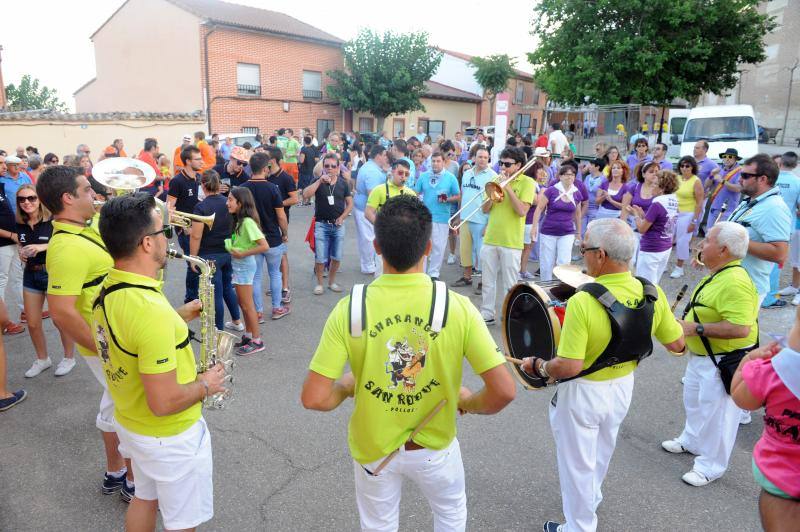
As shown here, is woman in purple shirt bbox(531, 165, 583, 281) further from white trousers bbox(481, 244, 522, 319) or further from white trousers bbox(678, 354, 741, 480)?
white trousers bbox(678, 354, 741, 480)

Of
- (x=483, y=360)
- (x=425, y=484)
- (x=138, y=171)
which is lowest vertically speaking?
(x=425, y=484)

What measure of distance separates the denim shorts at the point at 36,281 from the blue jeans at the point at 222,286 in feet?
4.46

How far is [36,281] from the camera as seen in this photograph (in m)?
4.96

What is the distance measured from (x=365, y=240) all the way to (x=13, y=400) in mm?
4854

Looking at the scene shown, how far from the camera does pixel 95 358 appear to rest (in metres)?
3.25

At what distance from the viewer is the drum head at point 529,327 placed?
3342 millimetres

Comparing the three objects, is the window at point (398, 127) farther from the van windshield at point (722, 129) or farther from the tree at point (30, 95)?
the tree at point (30, 95)

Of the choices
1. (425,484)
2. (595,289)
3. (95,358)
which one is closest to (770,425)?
(595,289)

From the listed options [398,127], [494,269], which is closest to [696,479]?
[494,269]

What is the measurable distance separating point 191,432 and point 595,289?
2.09 m

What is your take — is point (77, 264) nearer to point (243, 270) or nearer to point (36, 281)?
point (36, 281)

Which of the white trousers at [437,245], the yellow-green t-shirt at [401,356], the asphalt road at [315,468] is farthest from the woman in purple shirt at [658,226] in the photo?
the yellow-green t-shirt at [401,356]

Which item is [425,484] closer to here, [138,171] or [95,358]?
[95,358]

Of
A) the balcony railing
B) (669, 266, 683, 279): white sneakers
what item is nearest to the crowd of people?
(669, 266, 683, 279): white sneakers
